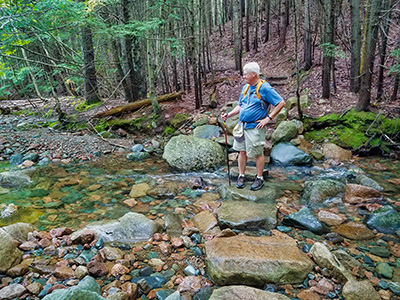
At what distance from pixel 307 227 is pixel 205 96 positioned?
30.5 feet

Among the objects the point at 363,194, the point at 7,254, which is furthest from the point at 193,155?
the point at 7,254

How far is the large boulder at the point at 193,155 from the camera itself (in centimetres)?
666

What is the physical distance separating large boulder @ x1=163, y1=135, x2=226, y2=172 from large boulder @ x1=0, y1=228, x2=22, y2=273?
13.6ft

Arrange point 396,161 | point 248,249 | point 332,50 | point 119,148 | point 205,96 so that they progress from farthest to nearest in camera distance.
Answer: point 205,96 → point 119,148 → point 332,50 → point 396,161 → point 248,249

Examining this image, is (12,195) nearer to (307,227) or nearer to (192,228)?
(192,228)

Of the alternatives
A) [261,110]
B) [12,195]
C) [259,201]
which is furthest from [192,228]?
[12,195]

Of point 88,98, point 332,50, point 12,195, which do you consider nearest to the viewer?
point 12,195

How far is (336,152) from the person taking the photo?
22.7 ft

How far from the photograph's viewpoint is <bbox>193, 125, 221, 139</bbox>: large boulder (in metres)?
8.34

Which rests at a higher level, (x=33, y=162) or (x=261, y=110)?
(x=261, y=110)

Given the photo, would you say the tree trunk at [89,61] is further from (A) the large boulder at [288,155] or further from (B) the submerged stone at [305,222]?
(B) the submerged stone at [305,222]

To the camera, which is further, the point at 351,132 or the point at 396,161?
the point at 351,132

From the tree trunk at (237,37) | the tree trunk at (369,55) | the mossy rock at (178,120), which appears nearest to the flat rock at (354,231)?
the tree trunk at (369,55)

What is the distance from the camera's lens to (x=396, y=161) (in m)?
6.27
